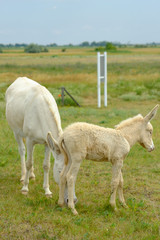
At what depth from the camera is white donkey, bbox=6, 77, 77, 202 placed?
566 centimetres

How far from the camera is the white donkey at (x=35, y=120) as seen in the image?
5.66 m

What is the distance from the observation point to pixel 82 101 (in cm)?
1864

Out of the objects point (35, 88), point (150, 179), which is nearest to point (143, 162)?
point (150, 179)

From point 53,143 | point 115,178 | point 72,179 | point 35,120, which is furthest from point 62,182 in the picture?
point 35,120

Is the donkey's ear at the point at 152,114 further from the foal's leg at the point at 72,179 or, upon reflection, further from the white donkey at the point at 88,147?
the foal's leg at the point at 72,179

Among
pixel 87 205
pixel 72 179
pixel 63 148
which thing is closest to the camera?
pixel 72 179

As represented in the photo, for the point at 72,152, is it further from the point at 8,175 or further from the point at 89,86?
the point at 89,86

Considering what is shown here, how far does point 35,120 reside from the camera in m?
5.95

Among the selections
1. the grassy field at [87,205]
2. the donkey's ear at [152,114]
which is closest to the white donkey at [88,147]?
the donkey's ear at [152,114]

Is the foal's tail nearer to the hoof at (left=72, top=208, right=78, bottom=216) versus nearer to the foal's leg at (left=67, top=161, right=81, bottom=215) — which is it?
the foal's leg at (left=67, top=161, right=81, bottom=215)

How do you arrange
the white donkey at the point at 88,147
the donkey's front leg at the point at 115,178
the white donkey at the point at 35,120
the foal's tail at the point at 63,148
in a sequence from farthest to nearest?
1. the white donkey at the point at 35,120
2. the donkey's front leg at the point at 115,178
3. the foal's tail at the point at 63,148
4. the white donkey at the point at 88,147

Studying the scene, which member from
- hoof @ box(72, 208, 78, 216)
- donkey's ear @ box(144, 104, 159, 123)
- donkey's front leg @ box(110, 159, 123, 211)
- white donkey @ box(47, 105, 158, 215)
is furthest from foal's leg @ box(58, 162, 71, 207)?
donkey's ear @ box(144, 104, 159, 123)

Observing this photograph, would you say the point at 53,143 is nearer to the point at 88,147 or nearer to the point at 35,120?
the point at 88,147

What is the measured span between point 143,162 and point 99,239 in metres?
3.95
